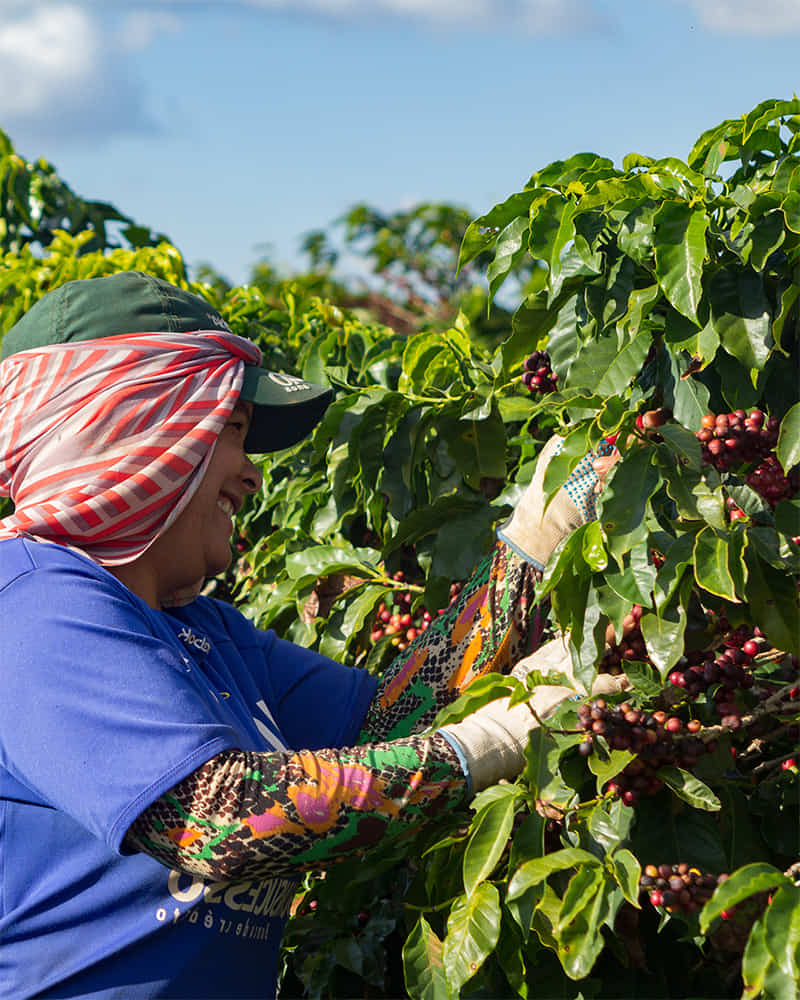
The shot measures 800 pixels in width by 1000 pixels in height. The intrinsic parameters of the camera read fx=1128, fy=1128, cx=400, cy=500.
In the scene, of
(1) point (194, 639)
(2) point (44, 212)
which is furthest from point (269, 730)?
(2) point (44, 212)

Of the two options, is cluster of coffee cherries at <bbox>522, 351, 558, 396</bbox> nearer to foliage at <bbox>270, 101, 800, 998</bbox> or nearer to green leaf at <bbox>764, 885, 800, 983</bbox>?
foliage at <bbox>270, 101, 800, 998</bbox>

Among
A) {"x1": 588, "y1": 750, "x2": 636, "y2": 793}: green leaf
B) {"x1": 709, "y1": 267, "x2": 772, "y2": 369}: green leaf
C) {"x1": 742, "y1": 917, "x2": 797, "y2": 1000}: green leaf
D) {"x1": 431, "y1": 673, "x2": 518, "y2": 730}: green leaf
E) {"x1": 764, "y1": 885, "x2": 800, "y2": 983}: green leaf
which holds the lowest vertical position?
{"x1": 742, "y1": 917, "x2": 797, "y2": 1000}: green leaf

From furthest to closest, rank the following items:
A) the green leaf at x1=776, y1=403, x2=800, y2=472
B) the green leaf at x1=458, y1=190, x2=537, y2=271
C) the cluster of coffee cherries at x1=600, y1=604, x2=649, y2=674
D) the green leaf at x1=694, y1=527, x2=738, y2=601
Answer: the green leaf at x1=458, y1=190, x2=537, y2=271
the cluster of coffee cherries at x1=600, y1=604, x2=649, y2=674
the green leaf at x1=776, y1=403, x2=800, y2=472
the green leaf at x1=694, y1=527, x2=738, y2=601

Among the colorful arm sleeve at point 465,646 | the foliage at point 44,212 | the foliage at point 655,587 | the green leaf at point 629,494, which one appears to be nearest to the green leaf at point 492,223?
the foliage at point 655,587

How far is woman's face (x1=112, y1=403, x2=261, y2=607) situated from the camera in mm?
2076

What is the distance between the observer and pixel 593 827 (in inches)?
65.1

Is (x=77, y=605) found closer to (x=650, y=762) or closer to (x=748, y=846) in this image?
(x=650, y=762)

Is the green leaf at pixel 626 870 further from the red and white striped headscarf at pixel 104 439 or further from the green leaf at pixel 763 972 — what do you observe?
the red and white striped headscarf at pixel 104 439

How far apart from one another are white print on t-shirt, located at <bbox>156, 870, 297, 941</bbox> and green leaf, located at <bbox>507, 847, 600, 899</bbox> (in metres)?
0.50

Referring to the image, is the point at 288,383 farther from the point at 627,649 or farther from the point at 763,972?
the point at 763,972

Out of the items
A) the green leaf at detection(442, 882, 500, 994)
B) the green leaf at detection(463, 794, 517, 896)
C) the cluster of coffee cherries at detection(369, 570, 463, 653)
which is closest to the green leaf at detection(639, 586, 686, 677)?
the green leaf at detection(463, 794, 517, 896)

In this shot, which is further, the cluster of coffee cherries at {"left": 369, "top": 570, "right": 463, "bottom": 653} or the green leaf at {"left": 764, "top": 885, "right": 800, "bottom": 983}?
the cluster of coffee cherries at {"left": 369, "top": 570, "right": 463, "bottom": 653}

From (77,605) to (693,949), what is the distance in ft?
4.27

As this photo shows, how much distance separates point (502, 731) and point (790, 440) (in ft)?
2.21
